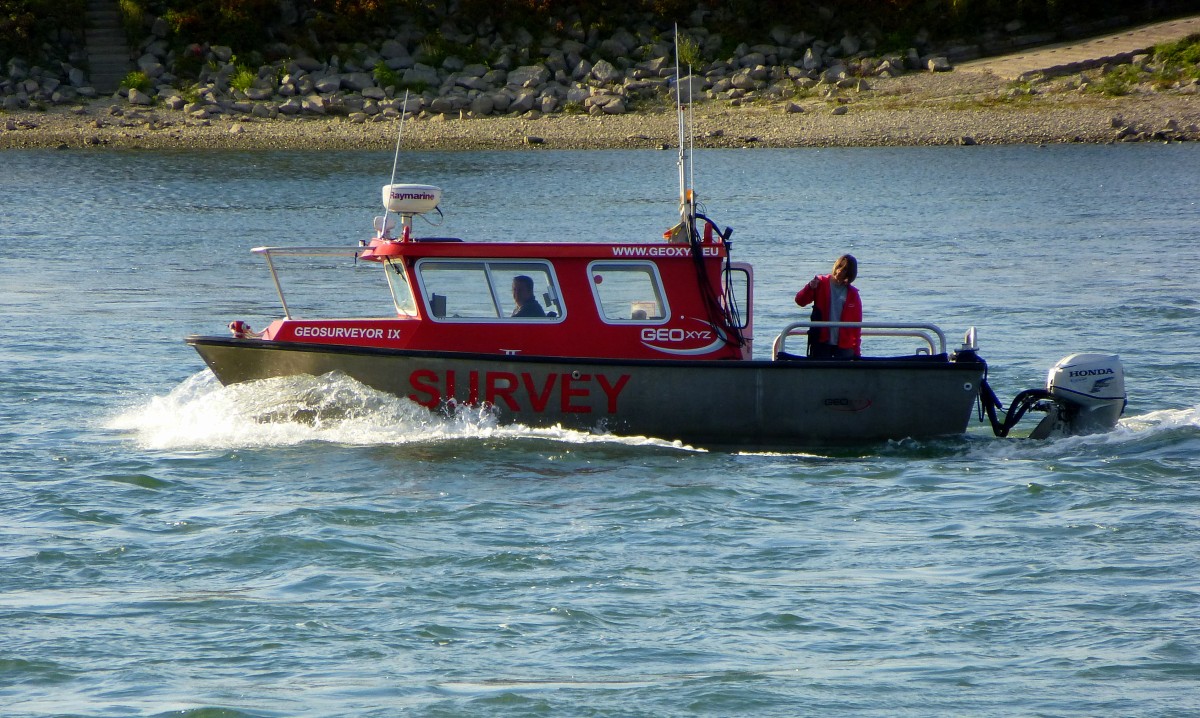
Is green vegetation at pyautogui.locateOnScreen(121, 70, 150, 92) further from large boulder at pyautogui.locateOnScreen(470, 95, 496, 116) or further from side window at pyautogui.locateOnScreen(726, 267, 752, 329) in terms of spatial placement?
side window at pyautogui.locateOnScreen(726, 267, 752, 329)

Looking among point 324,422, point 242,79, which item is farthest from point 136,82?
point 324,422

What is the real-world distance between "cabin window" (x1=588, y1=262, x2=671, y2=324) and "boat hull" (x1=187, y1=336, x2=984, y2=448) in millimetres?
437

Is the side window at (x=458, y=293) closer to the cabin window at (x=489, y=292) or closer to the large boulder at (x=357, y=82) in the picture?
the cabin window at (x=489, y=292)

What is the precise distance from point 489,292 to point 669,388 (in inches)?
62.0

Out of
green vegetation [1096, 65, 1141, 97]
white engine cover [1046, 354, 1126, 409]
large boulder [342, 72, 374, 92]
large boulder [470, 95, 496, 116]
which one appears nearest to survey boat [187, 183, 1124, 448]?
white engine cover [1046, 354, 1126, 409]

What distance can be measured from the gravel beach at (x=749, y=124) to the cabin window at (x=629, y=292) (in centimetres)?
3204

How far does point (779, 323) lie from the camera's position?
712 inches

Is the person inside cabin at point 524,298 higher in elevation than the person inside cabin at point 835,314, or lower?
higher

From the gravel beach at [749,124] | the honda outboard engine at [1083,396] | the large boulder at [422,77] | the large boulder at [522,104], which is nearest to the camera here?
the honda outboard engine at [1083,396]

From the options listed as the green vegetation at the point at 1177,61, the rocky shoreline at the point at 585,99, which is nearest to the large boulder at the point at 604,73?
the rocky shoreline at the point at 585,99

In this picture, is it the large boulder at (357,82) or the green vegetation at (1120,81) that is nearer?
the green vegetation at (1120,81)

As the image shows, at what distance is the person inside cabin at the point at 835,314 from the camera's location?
11.6m

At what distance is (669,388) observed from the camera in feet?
37.3

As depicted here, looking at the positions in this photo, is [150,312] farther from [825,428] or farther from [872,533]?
[872,533]
